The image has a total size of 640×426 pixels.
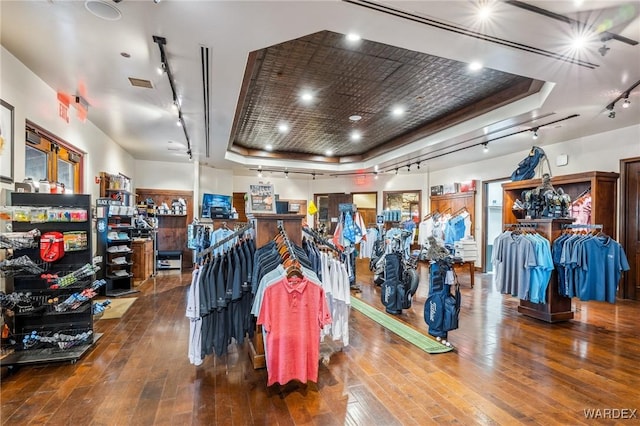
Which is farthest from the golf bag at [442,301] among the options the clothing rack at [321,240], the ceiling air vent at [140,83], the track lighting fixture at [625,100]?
the ceiling air vent at [140,83]

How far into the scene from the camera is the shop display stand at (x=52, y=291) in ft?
10.3

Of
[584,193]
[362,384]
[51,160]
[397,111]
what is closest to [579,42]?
[397,111]

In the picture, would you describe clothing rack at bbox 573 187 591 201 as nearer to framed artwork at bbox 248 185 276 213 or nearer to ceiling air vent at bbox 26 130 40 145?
framed artwork at bbox 248 185 276 213

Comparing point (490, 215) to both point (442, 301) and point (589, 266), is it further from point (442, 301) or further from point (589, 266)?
point (442, 301)

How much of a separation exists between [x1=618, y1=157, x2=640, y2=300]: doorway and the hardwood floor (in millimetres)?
2219

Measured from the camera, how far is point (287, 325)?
2.39 meters

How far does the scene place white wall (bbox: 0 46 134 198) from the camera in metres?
3.27

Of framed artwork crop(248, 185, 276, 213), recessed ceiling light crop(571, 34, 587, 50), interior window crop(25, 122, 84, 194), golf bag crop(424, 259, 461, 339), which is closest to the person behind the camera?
recessed ceiling light crop(571, 34, 587, 50)

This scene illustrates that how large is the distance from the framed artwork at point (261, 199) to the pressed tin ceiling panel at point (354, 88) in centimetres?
152

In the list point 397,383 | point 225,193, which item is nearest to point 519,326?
point 397,383

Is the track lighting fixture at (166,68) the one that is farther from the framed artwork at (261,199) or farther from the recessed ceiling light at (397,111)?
the recessed ceiling light at (397,111)

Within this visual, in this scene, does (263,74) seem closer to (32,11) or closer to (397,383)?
(32,11)

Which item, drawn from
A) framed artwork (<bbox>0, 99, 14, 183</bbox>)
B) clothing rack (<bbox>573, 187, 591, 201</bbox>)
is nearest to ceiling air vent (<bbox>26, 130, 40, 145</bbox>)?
framed artwork (<bbox>0, 99, 14, 183</bbox>)

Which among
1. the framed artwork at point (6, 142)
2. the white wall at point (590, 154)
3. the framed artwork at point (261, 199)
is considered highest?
the white wall at point (590, 154)
